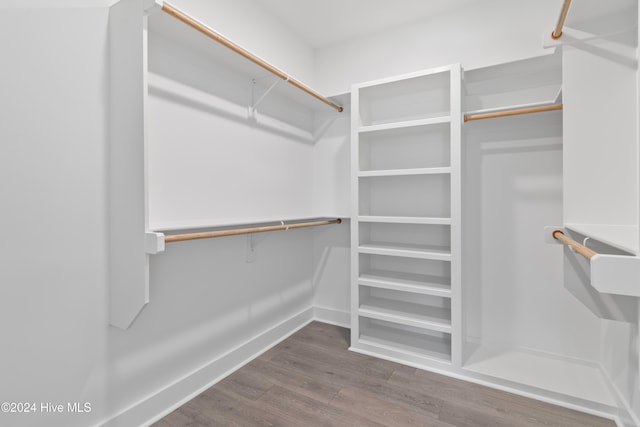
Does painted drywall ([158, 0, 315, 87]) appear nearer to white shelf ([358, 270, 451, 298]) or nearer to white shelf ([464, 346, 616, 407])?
white shelf ([358, 270, 451, 298])

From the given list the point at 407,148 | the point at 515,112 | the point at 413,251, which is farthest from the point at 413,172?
the point at 515,112

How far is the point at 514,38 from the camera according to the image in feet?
6.56

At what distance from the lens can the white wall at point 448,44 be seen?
1.96 meters

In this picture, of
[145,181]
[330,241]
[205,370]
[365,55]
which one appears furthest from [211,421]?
[365,55]

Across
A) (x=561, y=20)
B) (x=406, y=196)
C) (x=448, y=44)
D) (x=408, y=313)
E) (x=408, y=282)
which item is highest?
(x=448, y=44)

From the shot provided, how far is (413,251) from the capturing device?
2.03 meters

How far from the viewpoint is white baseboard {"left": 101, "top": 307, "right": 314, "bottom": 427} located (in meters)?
1.42

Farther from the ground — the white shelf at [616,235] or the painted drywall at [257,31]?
the painted drywall at [257,31]

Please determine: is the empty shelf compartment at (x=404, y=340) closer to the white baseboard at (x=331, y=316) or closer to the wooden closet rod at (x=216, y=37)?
the white baseboard at (x=331, y=316)

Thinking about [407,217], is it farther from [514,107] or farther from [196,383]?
[196,383]

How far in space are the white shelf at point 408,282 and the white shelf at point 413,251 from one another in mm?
205

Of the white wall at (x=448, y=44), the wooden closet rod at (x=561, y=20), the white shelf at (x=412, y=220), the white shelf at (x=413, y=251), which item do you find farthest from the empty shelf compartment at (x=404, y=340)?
the white wall at (x=448, y=44)

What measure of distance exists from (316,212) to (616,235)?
6.88 feet

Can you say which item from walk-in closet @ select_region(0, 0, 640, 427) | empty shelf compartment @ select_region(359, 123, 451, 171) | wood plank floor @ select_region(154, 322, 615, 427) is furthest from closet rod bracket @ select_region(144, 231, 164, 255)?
empty shelf compartment @ select_region(359, 123, 451, 171)
